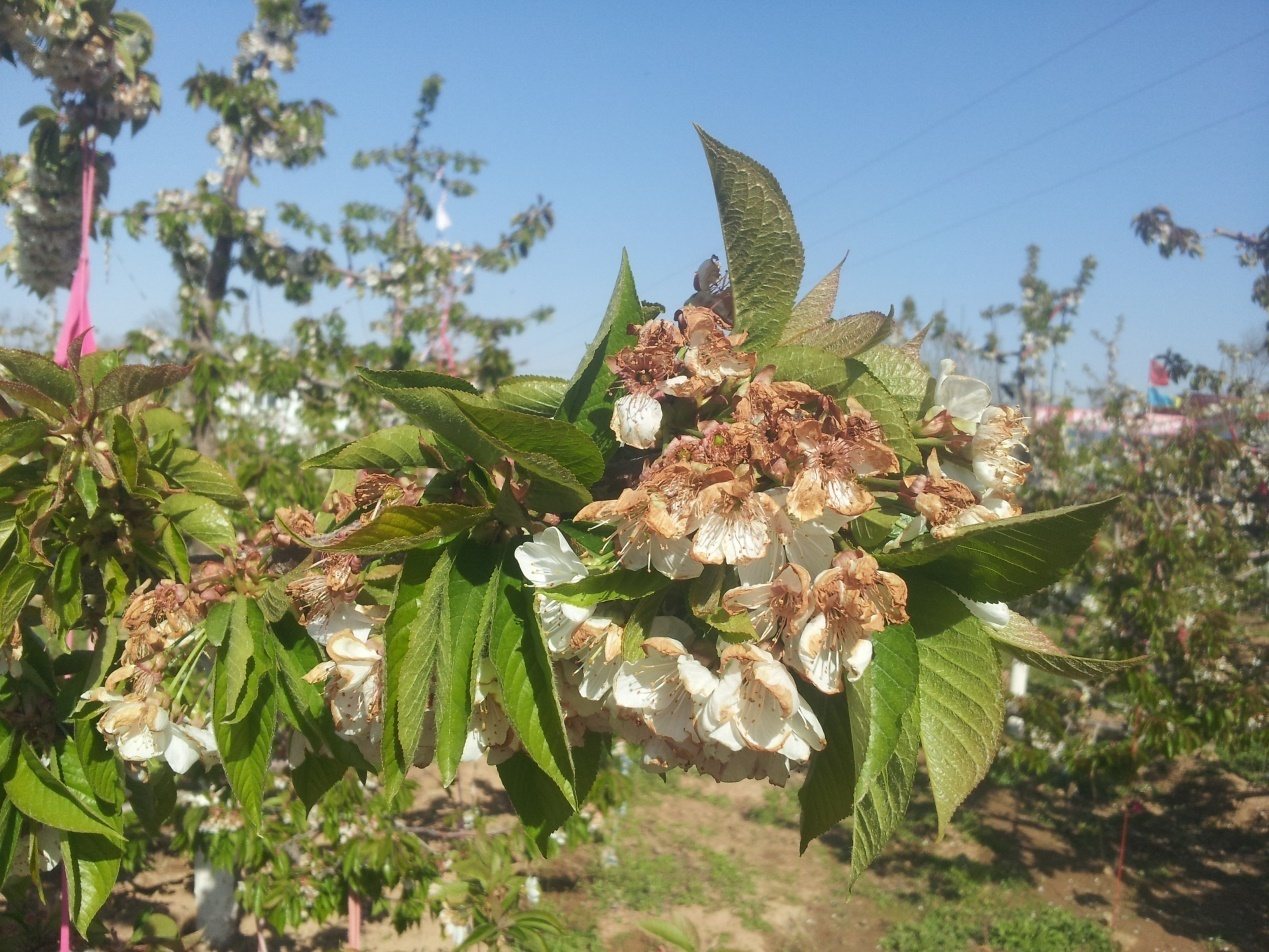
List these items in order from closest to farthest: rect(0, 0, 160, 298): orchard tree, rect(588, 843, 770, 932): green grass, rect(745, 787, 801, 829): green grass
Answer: rect(0, 0, 160, 298): orchard tree
rect(588, 843, 770, 932): green grass
rect(745, 787, 801, 829): green grass

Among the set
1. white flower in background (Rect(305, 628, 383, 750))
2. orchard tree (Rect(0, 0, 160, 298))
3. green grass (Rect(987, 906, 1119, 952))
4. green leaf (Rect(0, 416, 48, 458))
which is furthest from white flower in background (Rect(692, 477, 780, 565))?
green grass (Rect(987, 906, 1119, 952))

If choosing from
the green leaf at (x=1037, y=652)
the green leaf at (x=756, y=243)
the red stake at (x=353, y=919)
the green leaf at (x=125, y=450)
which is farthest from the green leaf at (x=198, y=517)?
the red stake at (x=353, y=919)

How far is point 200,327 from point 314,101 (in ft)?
5.97

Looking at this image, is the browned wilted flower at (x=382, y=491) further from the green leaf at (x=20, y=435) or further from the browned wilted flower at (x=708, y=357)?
the green leaf at (x=20, y=435)

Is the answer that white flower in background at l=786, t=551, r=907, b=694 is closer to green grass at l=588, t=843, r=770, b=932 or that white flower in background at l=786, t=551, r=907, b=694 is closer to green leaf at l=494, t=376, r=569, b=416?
green leaf at l=494, t=376, r=569, b=416

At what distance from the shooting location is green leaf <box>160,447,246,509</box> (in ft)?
4.82

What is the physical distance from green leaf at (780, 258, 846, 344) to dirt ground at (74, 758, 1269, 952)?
5.34 meters

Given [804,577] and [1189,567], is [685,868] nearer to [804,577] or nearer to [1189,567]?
[1189,567]

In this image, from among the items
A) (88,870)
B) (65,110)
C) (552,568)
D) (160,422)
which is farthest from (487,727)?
(65,110)

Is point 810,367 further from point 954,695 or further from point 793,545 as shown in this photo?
point 954,695

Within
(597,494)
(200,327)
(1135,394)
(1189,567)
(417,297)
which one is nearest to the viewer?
(597,494)

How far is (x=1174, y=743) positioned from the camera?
6.05 m

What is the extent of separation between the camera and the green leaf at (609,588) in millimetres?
888

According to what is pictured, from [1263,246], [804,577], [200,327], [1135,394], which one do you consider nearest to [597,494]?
[804,577]
